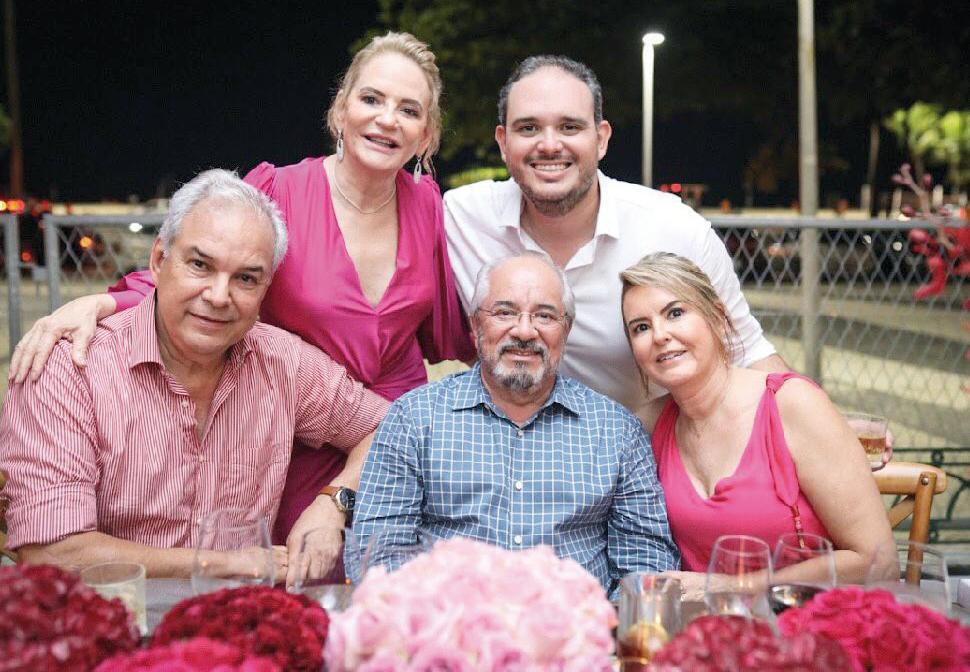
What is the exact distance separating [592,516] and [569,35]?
13279mm

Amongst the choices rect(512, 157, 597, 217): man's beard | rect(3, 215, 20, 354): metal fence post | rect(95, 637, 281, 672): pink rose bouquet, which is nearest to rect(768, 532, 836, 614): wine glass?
rect(95, 637, 281, 672): pink rose bouquet

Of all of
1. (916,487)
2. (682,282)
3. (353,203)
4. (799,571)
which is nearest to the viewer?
(799,571)

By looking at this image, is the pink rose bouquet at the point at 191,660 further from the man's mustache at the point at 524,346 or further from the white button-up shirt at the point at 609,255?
the white button-up shirt at the point at 609,255

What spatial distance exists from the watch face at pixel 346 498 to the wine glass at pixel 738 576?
132 centimetres

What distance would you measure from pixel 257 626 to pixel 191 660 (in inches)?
6.4

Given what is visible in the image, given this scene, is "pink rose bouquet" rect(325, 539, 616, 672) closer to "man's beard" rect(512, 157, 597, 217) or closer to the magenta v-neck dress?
the magenta v-neck dress

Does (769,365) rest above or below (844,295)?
below

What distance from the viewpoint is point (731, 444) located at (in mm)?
2508

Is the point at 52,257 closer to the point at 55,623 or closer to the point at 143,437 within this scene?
the point at 143,437

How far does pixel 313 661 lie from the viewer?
129cm

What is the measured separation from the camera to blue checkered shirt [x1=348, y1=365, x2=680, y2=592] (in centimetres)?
246

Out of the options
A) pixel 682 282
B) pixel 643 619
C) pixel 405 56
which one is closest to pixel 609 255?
pixel 682 282

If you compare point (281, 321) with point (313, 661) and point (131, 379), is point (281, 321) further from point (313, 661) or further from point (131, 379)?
point (313, 661)

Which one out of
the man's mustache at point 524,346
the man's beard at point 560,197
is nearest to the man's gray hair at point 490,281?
the man's mustache at point 524,346
